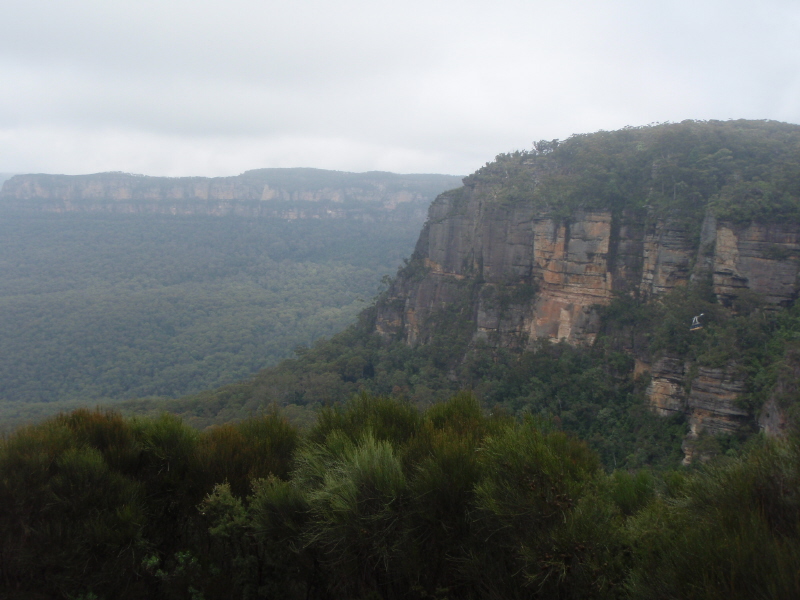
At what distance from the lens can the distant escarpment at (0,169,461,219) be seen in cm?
10094

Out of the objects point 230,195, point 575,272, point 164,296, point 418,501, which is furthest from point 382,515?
point 230,195

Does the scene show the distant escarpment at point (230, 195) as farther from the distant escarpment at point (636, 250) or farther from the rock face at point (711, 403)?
the rock face at point (711, 403)

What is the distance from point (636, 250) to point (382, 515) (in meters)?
25.2

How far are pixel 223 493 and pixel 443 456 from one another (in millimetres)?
2746

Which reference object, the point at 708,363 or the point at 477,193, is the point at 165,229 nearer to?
the point at 477,193

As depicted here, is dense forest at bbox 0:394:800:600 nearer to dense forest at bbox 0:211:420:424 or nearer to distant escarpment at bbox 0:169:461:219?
dense forest at bbox 0:211:420:424

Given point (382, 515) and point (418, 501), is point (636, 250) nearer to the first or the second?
point (418, 501)

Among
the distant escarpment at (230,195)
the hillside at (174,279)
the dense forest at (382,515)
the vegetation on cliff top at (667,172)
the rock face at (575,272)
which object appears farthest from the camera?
the distant escarpment at (230,195)

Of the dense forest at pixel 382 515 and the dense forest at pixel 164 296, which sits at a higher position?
the dense forest at pixel 382 515

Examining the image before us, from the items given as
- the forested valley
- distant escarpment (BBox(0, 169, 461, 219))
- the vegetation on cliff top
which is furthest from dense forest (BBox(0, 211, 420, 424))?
the vegetation on cliff top

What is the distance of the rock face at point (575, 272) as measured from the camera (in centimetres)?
2039

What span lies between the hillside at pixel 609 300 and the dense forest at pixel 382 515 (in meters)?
13.6

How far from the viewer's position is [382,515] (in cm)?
551

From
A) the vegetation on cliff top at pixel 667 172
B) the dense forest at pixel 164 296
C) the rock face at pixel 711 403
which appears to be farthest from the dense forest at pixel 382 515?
the dense forest at pixel 164 296
